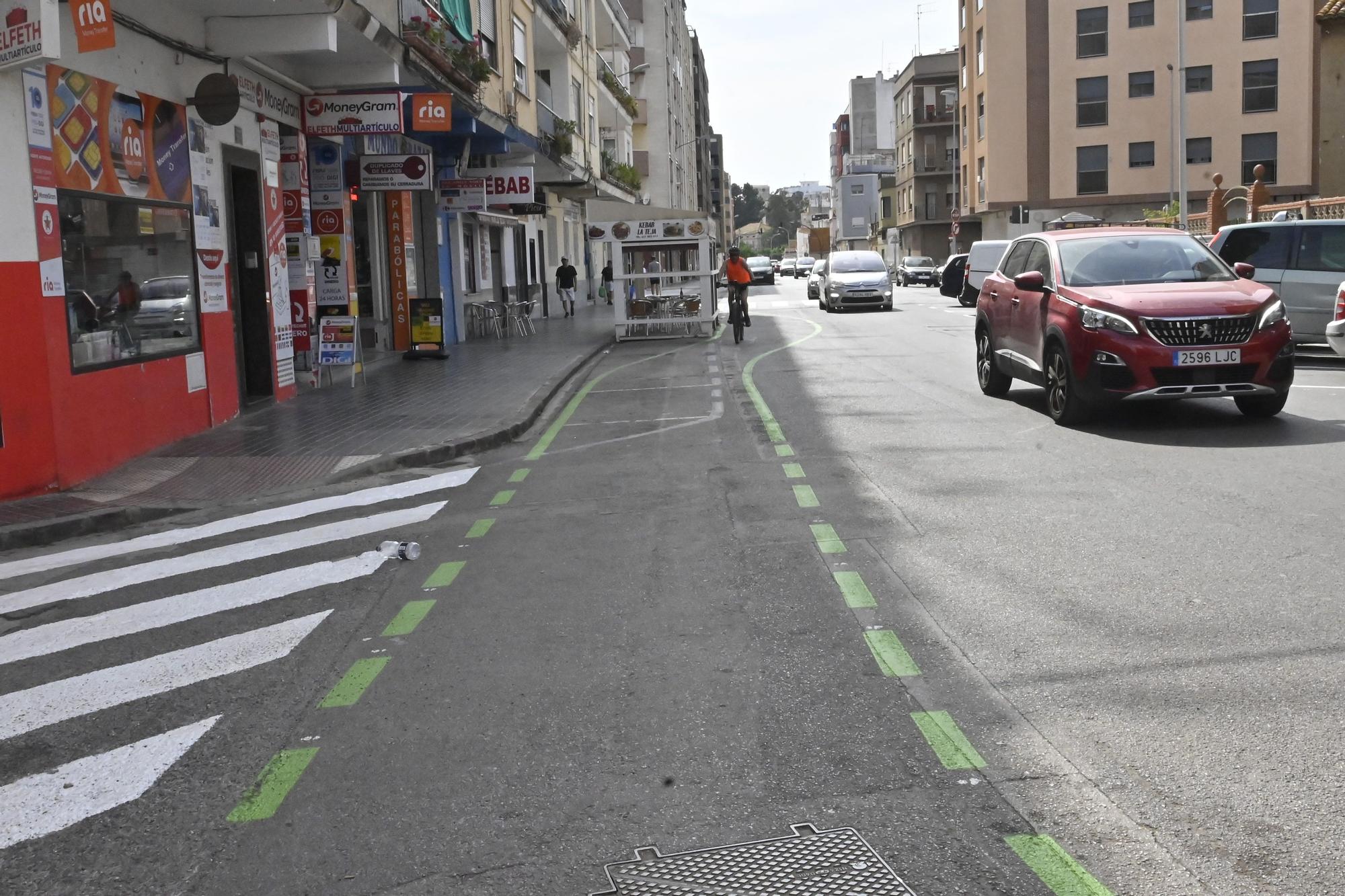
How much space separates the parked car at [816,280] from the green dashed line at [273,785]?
34.7m

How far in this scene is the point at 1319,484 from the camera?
8.78 m

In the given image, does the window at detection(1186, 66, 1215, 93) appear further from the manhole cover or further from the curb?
the manhole cover

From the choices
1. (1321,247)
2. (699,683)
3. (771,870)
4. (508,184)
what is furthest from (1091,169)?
(771,870)

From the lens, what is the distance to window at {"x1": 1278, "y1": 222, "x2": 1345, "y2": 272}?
57.1ft

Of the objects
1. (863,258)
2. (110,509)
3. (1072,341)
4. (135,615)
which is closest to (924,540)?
(135,615)

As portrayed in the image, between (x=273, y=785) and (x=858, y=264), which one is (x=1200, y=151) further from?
(x=273, y=785)

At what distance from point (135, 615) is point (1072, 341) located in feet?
27.0

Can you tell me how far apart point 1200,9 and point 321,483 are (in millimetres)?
54262

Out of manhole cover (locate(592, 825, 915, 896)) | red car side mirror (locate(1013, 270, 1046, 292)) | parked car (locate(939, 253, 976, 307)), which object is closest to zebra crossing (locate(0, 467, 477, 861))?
manhole cover (locate(592, 825, 915, 896))

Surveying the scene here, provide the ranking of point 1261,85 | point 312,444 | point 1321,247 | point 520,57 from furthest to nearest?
point 1261,85
point 520,57
point 1321,247
point 312,444

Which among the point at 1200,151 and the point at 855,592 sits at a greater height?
the point at 1200,151

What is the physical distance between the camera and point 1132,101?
57281 millimetres

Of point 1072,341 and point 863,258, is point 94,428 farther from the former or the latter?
point 863,258

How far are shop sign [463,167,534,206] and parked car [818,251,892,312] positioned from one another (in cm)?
1173
